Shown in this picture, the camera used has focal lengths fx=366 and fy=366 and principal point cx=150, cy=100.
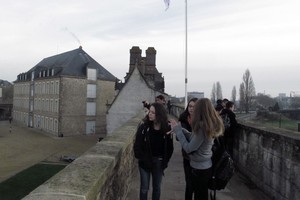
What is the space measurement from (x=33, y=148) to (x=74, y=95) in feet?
38.5

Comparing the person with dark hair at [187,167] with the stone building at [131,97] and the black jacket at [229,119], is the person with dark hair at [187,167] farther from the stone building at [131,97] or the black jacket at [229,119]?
the stone building at [131,97]

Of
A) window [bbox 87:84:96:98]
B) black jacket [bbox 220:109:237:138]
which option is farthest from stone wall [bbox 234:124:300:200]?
window [bbox 87:84:96:98]

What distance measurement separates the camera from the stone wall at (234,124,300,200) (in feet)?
17.1

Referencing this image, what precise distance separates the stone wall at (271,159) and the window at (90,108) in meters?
47.6

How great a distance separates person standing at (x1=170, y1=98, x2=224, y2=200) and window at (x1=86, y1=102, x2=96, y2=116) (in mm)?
50903

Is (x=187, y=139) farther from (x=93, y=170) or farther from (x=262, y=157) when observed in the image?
(x=262, y=157)

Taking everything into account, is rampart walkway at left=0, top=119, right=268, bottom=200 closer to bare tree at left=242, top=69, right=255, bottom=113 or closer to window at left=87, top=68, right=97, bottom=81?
window at left=87, top=68, right=97, bottom=81

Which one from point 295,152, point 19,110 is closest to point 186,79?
point 295,152

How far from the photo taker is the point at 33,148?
43594mm

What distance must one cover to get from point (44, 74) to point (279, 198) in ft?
193

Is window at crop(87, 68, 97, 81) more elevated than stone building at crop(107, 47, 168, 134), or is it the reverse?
window at crop(87, 68, 97, 81)

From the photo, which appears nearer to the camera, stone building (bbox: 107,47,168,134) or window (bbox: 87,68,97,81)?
stone building (bbox: 107,47,168,134)

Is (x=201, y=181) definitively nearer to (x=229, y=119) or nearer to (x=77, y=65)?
(x=229, y=119)

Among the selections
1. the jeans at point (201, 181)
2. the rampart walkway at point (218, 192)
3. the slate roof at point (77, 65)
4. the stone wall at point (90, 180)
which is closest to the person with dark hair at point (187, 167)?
the jeans at point (201, 181)
